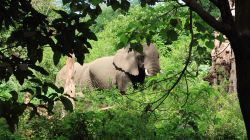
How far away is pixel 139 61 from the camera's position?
1435 cm

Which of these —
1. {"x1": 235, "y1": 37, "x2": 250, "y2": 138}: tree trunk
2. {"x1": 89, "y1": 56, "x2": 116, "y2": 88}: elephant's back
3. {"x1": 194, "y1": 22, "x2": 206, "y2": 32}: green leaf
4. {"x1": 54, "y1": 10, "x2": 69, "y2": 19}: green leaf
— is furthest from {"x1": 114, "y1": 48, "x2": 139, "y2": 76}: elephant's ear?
{"x1": 54, "y1": 10, "x2": 69, "y2": 19}: green leaf

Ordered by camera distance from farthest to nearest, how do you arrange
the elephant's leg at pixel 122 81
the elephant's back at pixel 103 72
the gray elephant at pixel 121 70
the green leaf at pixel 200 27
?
the elephant's back at pixel 103 72 < the elephant's leg at pixel 122 81 < the gray elephant at pixel 121 70 < the green leaf at pixel 200 27

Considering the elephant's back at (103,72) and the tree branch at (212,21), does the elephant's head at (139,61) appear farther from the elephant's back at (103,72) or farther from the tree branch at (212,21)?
the tree branch at (212,21)

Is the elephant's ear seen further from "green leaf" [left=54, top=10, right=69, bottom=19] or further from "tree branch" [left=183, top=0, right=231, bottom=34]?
"green leaf" [left=54, top=10, right=69, bottom=19]

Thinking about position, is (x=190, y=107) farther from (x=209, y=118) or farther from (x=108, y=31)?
(x=108, y=31)

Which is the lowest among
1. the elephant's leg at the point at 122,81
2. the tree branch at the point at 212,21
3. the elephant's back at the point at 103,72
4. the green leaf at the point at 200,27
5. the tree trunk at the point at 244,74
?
the tree trunk at the point at 244,74

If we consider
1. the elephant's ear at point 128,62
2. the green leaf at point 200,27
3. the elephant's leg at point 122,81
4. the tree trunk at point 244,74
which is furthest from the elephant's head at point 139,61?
the tree trunk at point 244,74

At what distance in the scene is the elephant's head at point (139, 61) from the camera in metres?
13.8

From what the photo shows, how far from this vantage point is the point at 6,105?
2.12 m

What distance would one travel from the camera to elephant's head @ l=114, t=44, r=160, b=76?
45.3 feet

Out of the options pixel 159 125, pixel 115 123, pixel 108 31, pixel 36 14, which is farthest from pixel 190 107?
pixel 108 31

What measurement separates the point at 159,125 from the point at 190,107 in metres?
0.43

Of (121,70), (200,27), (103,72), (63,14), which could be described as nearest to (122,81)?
(121,70)

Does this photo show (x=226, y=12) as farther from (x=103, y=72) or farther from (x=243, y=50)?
(x=103, y=72)
